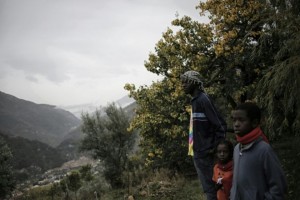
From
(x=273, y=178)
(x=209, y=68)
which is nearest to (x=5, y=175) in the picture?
(x=209, y=68)

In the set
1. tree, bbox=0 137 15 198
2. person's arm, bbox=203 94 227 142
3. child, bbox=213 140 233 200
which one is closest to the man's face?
person's arm, bbox=203 94 227 142

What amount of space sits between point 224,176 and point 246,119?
1.47 m

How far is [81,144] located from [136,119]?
44.9 feet

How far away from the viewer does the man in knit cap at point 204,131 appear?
3.74 m

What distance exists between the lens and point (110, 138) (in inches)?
990

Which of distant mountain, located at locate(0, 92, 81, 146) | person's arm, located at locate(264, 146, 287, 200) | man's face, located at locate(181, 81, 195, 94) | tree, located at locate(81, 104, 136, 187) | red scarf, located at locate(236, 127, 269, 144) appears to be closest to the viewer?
person's arm, located at locate(264, 146, 287, 200)

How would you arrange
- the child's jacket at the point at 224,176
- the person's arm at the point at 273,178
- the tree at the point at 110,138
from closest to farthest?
the person's arm at the point at 273,178 → the child's jacket at the point at 224,176 → the tree at the point at 110,138

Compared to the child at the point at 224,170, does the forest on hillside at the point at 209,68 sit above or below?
above

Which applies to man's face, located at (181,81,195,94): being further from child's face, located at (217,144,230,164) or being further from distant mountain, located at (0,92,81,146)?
distant mountain, located at (0,92,81,146)

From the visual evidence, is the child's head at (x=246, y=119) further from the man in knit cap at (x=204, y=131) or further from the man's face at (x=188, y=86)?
the man's face at (x=188, y=86)

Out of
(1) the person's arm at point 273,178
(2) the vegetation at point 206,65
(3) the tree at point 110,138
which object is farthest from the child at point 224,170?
(3) the tree at point 110,138

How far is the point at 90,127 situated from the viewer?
26078 millimetres

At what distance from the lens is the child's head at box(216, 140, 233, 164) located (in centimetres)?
370

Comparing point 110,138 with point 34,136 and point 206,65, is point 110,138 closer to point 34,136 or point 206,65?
point 206,65
